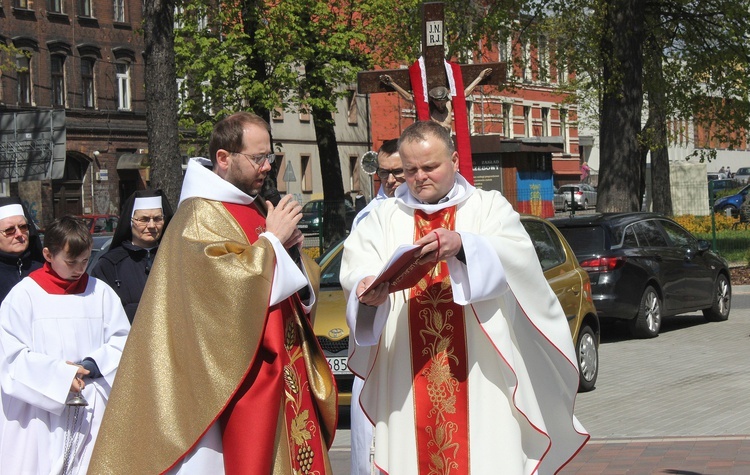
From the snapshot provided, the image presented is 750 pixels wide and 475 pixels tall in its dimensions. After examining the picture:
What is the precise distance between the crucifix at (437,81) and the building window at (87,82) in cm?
3920

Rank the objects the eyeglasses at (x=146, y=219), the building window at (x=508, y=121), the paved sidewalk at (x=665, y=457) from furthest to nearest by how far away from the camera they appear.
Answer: the building window at (x=508, y=121) → the paved sidewalk at (x=665, y=457) → the eyeglasses at (x=146, y=219)

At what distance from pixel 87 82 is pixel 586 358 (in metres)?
38.7

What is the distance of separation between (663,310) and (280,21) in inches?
610

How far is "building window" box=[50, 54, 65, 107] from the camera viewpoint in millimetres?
45875

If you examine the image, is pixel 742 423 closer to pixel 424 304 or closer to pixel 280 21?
pixel 424 304

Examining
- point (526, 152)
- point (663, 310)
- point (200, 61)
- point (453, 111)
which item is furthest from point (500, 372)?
point (200, 61)

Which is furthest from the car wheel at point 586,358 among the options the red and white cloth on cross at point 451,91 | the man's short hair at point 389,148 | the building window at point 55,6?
Answer: the building window at point 55,6

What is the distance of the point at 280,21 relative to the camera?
28547mm

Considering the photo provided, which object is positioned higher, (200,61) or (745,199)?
(200,61)

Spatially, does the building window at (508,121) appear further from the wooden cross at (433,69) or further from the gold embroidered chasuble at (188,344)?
the gold embroidered chasuble at (188,344)

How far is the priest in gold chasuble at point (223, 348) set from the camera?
4.43 m

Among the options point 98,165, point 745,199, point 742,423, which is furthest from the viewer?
point 98,165

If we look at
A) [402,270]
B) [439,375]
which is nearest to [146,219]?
[439,375]

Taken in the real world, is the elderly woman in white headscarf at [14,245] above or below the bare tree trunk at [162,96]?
below
